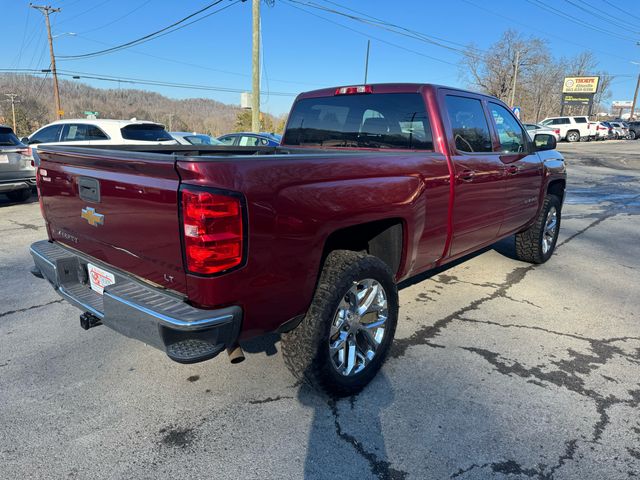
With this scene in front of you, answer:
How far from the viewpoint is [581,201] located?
11.2 metres

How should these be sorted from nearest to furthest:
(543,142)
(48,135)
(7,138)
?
(543,142), (7,138), (48,135)

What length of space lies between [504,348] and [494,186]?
145cm

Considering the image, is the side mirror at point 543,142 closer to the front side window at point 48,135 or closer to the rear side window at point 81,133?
the rear side window at point 81,133

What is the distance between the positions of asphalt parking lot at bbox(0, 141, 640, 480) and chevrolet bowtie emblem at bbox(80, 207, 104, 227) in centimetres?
106

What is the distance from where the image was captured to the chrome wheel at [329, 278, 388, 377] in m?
2.76

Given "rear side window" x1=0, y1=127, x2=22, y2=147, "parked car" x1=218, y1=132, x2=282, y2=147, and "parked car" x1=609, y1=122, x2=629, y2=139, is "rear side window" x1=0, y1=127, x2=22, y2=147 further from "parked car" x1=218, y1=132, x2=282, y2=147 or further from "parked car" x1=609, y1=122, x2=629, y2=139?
"parked car" x1=609, y1=122, x2=629, y2=139

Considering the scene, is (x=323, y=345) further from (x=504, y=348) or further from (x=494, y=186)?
(x=494, y=186)

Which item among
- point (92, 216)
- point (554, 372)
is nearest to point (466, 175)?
point (554, 372)

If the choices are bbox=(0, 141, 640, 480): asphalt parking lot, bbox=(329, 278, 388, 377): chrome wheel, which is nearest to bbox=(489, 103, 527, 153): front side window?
bbox=(0, 141, 640, 480): asphalt parking lot

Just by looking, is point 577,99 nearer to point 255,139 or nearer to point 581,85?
point 581,85

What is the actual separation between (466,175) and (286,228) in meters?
1.95

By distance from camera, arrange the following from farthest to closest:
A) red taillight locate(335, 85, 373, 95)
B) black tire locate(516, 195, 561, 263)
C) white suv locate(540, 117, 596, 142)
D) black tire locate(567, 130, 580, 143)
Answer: black tire locate(567, 130, 580, 143)
white suv locate(540, 117, 596, 142)
black tire locate(516, 195, 561, 263)
red taillight locate(335, 85, 373, 95)

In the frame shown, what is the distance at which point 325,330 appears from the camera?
256 centimetres

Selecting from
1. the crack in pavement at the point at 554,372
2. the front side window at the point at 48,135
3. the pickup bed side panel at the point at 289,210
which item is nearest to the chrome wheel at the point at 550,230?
the crack in pavement at the point at 554,372
